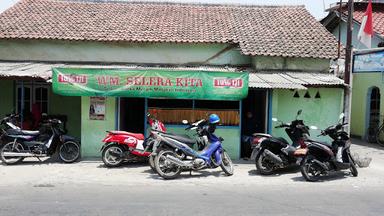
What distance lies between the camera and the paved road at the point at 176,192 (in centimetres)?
616

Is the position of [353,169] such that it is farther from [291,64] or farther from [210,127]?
[291,64]

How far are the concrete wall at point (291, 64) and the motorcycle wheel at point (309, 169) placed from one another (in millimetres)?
4806

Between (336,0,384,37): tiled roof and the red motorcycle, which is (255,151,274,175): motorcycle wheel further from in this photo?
(336,0,384,37): tiled roof

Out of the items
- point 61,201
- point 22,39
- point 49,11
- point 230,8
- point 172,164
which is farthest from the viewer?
point 230,8

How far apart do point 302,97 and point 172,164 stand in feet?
16.7

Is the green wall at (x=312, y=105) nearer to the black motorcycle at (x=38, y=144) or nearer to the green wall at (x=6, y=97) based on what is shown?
the black motorcycle at (x=38, y=144)

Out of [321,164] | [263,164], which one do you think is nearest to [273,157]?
[263,164]

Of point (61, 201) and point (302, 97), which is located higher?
point (302, 97)

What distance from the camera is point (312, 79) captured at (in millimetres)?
11500

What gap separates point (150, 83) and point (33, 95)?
231 inches

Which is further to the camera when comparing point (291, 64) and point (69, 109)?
point (69, 109)

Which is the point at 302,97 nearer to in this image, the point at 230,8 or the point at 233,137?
the point at 233,137

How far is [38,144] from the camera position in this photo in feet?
32.8

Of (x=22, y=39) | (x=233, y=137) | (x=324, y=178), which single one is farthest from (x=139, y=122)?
(x=324, y=178)
